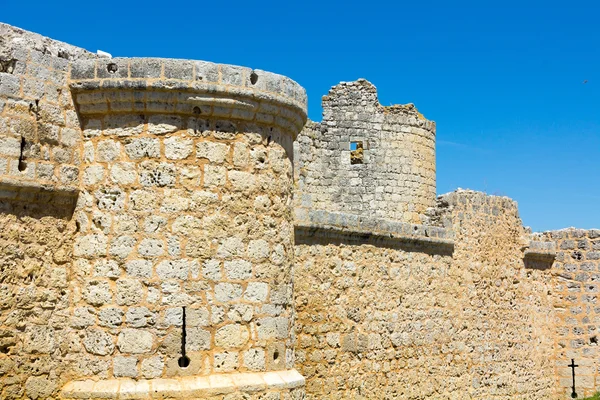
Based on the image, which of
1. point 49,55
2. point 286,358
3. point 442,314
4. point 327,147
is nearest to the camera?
point 49,55

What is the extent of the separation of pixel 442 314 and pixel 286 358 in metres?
4.75

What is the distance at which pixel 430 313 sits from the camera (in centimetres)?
1097

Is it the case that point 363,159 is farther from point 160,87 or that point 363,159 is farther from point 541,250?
point 160,87

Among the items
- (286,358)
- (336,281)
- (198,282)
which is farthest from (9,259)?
(336,281)

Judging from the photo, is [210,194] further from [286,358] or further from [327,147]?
[327,147]

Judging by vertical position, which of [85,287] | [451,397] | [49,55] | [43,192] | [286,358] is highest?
[49,55]

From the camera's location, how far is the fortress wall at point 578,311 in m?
14.3

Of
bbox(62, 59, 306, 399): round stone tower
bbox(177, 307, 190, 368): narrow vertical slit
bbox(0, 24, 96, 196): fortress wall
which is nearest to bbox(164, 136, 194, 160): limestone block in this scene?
bbox(62, 59, 306, 399): round stone tower

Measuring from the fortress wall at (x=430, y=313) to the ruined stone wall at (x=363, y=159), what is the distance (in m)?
4.96

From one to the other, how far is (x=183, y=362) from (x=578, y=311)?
9.94 meters

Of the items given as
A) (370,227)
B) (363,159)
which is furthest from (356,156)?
(370,227)

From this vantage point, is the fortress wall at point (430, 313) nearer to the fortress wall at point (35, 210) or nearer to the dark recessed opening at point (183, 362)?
the dark recessed opening at point (183, 362)

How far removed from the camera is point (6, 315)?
5.95 meters

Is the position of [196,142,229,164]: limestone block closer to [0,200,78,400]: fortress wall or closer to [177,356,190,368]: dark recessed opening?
[0,200,78,400]: fortress wall
